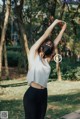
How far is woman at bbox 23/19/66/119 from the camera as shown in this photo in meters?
5.34

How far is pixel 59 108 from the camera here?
10469 millimetres

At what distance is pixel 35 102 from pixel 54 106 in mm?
5522

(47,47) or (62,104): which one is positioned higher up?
(47,47)

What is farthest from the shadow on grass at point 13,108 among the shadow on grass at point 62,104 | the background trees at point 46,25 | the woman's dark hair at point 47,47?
the background trees at point 46,25

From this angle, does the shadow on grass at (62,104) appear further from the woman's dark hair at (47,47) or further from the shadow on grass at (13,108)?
the woman's dark hair at (47,47)

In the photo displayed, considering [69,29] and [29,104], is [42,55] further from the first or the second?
[69,29]

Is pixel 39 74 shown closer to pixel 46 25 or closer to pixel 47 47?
pixel 47 47

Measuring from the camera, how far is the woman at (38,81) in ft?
17.5

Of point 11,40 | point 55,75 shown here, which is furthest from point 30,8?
point 11,40

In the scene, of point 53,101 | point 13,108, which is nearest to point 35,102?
point 13,108

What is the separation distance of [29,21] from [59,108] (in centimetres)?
2088

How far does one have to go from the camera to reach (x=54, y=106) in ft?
35.6

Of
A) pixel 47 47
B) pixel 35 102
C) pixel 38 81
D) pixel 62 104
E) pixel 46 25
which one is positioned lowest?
pixel 62 104

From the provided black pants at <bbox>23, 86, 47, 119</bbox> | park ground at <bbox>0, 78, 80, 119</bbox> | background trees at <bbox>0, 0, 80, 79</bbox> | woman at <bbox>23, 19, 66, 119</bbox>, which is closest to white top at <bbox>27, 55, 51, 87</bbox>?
woman at <bbox>23, 19, 66, 119</bbox>
